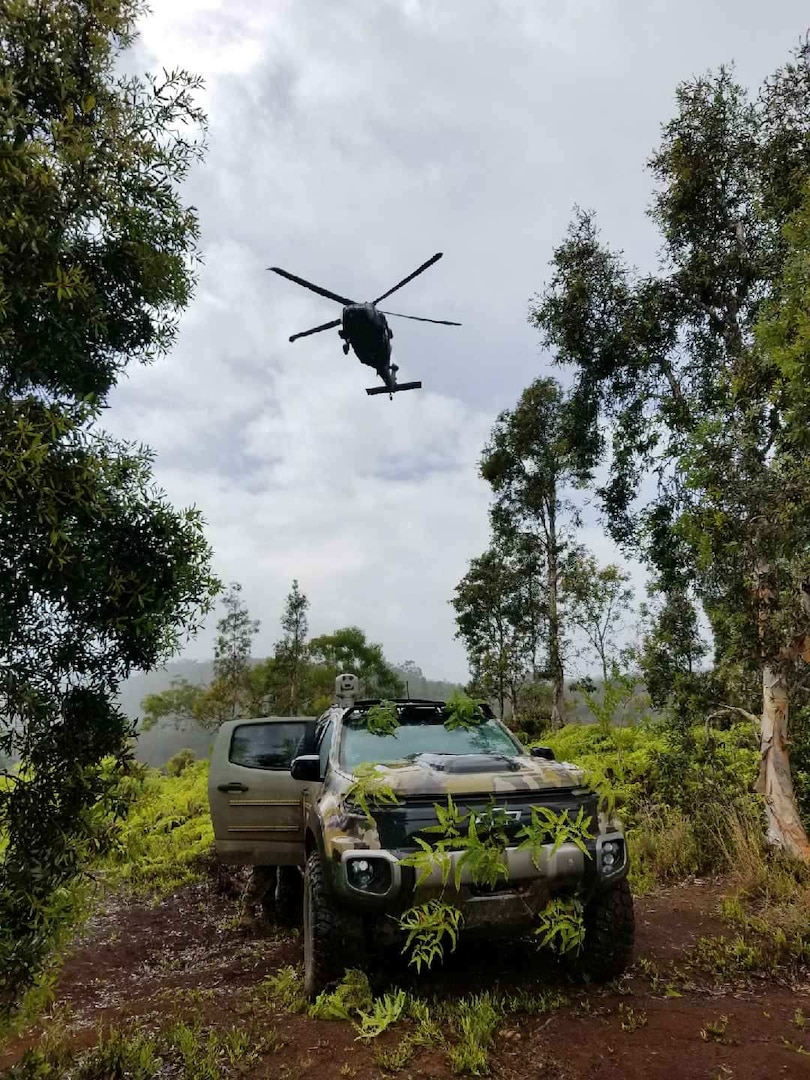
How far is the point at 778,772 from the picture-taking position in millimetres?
7652

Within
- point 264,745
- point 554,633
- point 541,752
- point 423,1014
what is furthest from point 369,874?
point 554,633

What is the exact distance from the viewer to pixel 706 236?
9781mm

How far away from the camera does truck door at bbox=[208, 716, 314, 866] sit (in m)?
5.85

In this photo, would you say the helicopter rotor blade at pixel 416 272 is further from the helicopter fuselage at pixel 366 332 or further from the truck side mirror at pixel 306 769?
the truck side mirror at pixel 306 769

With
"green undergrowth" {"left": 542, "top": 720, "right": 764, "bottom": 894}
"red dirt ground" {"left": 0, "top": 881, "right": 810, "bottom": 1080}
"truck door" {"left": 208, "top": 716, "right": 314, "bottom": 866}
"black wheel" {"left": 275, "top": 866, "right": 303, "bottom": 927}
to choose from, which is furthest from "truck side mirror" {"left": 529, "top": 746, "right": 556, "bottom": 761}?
"black wheel" {"left": 275, "top": 866, "right": 303, "bottom": 927}

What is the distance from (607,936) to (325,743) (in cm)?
252

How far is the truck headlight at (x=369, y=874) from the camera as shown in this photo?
3.76m

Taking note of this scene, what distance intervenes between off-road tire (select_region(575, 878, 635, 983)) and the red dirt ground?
11cm

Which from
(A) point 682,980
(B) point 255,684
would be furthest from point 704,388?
(B) point 255,684

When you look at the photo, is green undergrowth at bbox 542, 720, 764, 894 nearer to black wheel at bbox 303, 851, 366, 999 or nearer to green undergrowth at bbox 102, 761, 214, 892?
black wheel at bbox 303, 851, 366, 999

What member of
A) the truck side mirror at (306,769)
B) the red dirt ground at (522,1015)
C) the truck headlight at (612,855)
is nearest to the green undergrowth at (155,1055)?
the red dirt ground at (522,1015)

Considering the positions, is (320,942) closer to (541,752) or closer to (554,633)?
(541,752)

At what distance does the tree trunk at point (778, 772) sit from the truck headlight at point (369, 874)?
17.1ft

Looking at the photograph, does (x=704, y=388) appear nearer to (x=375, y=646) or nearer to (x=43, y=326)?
(x=43, y=326)
